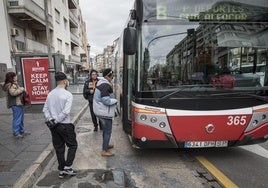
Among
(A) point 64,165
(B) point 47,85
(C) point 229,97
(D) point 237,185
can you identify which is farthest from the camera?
(B) point 47,85

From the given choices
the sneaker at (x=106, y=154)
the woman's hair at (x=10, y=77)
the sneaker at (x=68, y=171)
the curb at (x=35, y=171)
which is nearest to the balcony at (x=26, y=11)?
the woman's hair at (x=10, y=77)

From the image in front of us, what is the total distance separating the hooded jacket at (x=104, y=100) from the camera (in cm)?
504

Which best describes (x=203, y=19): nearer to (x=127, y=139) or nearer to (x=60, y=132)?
(x=60, y=132)

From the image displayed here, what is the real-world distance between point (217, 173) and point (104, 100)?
2.43 m

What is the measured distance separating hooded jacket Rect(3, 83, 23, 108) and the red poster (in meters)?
4.15

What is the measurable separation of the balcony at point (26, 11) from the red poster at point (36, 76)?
7.86m

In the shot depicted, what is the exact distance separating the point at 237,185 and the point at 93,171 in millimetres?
2385

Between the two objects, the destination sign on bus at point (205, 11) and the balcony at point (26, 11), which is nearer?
the destination sign on bus at point (205, 11)

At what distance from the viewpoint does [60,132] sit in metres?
4.14

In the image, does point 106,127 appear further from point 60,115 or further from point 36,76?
point 36,76

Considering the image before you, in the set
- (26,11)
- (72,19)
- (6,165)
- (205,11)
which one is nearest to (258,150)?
(205,11)

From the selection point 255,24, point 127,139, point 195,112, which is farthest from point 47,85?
point 255,24

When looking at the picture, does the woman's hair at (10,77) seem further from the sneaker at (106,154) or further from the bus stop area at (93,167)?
the sneaker at (106,154)

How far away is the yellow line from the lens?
13.1 feet
